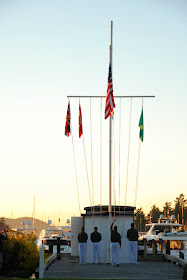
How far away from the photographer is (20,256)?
21.4 meters

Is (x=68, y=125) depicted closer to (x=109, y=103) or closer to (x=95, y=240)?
(x=109, y=103)

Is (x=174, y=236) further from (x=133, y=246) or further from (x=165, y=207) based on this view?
(x=165, y=207)

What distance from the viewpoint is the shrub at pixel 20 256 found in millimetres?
21281

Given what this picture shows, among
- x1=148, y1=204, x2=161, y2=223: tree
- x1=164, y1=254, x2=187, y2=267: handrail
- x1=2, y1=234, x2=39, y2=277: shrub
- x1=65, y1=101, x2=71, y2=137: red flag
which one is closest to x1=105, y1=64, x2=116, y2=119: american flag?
x1=65, y1=101, x2=71, y2=137: red flag

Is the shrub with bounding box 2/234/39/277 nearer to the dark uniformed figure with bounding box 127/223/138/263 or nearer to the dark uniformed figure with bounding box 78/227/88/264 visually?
the dark uniformed figure with bounding box 78/227/88/264

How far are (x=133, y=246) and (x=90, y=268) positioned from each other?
9.63 ft

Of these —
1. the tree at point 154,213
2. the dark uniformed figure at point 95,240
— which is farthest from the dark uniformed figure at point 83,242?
the tree at point 154,213

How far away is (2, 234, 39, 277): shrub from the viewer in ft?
69.8

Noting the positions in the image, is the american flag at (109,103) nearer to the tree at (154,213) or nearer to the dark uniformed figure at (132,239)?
the dark uniformed figure at (132,239)

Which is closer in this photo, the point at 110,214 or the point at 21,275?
the point at 21,275

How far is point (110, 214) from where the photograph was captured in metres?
25.6

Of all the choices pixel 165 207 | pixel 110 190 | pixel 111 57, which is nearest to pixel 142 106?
pixel 111 57

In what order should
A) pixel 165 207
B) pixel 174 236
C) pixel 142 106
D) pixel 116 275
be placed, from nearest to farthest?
pixel 116 275
pixel 142 106
pixel 174 236
pixel 165 207

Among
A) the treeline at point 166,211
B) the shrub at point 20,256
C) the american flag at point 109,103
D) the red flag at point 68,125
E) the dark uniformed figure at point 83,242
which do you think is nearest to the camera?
the shrub at point 20,256
